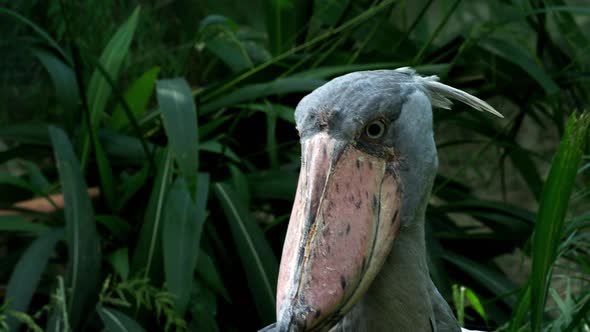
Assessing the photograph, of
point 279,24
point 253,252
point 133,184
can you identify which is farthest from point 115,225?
point 279,24

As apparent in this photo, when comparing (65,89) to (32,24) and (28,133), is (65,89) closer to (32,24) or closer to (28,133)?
(28,133)

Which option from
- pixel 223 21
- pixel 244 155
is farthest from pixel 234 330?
pixel 223 21

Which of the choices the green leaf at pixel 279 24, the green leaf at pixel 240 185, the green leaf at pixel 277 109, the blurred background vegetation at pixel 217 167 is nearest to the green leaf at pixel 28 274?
the blurred background vegetation at pixel 217 167

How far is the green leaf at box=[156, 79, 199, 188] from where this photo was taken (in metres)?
1.90

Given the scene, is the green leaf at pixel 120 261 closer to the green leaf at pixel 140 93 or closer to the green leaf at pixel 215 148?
the green leaf at pixel 215 148

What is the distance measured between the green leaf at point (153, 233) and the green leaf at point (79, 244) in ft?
0.31

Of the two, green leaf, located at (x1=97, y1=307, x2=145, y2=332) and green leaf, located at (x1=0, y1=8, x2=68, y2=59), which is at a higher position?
green leaf, located at (x1=0, y1=8, x2=68, y2=59)

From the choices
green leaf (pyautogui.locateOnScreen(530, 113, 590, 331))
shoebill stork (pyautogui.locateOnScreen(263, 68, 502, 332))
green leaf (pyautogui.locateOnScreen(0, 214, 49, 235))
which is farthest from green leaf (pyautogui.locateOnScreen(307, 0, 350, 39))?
shoebill stork (pyautogui.locateOnScreen(263, 68, 502, 332))

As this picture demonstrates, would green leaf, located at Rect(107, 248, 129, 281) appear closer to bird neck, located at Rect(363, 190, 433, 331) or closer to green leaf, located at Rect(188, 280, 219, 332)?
green leaf, located at Rect(188, 280, 219, 332)

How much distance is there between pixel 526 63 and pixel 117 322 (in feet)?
4.05

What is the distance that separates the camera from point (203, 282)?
1.99 metres

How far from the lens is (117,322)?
1.78 metres

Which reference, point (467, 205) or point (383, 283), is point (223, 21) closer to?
point (467, 205)

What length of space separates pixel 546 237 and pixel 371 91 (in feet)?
1.37
